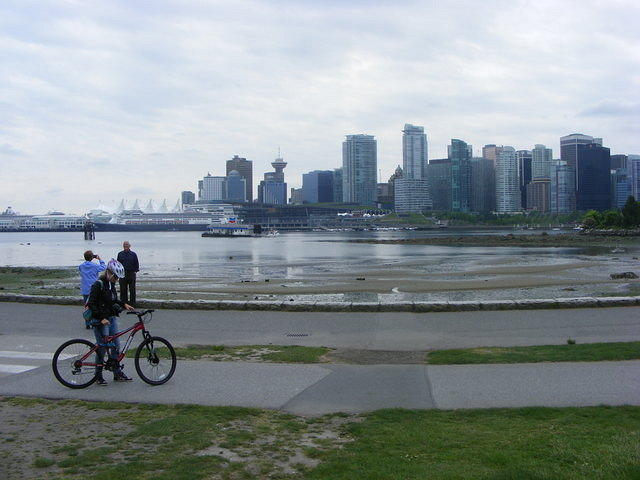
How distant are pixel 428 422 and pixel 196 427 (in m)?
2.38

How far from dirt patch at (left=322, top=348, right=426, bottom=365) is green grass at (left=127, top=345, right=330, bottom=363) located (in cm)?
24

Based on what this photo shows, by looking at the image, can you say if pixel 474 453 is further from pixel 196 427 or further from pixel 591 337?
pixel 591 337

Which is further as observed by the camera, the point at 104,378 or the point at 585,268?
the point at 585,268

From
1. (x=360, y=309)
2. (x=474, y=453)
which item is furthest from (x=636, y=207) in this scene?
(x=474, y=453)

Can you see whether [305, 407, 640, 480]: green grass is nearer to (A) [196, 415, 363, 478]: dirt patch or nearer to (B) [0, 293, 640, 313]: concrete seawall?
(A) [196, 415, 363, 478]: dirt patch

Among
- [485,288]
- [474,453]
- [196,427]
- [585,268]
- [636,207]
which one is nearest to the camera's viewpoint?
[474,453]

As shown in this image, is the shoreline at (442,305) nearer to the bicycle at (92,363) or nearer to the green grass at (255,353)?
the green grass at (255,353)

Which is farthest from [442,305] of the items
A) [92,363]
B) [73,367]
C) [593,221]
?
[593,221]

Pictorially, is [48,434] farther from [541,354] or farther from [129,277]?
[129,277]

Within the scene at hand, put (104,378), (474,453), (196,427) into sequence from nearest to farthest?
(474,453), (196,427), (104,378)

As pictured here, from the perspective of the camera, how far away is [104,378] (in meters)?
8.70

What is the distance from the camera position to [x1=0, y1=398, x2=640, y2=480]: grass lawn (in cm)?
491

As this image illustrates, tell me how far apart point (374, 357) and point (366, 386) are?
6.87 feet

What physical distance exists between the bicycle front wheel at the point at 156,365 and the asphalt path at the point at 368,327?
3.01 m
